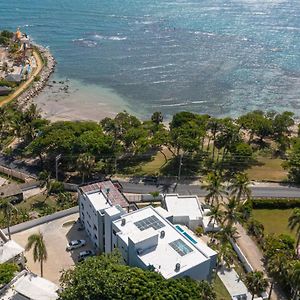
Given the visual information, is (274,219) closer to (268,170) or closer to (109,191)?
(268,170)

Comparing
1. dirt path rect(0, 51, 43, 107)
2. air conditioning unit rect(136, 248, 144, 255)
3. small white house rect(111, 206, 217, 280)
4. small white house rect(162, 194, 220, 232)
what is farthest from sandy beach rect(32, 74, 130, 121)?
air conditioning unit rect(136, 248, 144, 255)

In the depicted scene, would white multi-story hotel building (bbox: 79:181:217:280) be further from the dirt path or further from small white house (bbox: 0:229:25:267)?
the dirt path

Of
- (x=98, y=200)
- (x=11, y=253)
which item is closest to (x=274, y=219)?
(x=98, y=200)

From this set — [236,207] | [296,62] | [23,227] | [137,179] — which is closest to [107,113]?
[137,179]

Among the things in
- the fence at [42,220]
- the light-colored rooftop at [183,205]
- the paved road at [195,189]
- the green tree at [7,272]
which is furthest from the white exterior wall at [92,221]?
the paved road at [195,189]

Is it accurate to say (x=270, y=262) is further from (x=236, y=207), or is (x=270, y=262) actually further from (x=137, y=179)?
(x=137, y=179)

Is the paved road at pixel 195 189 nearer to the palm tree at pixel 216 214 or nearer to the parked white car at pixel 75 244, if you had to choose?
the palm tree at pixel 216 214
